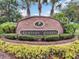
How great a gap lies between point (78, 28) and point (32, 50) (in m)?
5.81

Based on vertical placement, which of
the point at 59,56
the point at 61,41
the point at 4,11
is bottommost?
the point at 59,56

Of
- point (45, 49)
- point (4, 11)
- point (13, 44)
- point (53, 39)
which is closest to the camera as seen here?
point (45, 49)

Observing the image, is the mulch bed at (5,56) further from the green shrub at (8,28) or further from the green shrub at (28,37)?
the green shrub at (8,28)

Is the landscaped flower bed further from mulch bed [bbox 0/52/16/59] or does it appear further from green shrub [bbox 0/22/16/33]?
green shrub [bbox 0/22/16/33]

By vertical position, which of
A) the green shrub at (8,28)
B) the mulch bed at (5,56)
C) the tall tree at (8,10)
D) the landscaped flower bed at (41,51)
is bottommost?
the mulch bed at (5,56)

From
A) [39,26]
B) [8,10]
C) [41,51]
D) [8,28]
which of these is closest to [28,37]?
[39,26]

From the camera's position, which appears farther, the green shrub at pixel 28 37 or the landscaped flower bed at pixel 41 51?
the green shrub at pixel 28 37

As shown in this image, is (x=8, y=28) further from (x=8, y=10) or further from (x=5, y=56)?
(x=8, y=10)

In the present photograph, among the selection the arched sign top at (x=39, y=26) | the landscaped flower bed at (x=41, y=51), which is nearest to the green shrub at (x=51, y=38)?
the arched sign top at (x=39, y=26)

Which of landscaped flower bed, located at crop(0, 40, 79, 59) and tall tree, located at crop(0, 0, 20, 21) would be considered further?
tall tree, located at crop(0, 0, 20, 21)

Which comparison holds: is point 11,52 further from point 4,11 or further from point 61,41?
point 4,11

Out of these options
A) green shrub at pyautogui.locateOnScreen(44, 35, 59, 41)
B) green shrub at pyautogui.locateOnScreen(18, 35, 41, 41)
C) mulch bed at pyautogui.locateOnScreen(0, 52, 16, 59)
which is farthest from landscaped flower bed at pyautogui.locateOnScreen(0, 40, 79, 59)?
green shrub at pyautogui.locateOnScreen(44, 35, 59, 41)

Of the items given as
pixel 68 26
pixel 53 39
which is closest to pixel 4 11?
pixel 68 26

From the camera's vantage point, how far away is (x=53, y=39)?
13180 mm
